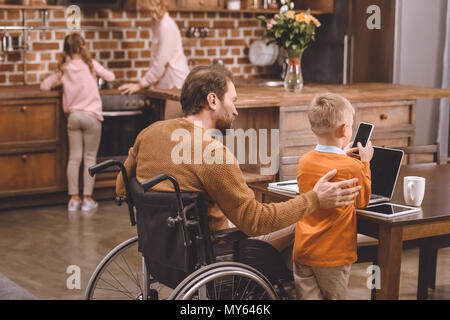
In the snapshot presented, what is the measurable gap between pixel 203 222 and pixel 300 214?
327 millimetres

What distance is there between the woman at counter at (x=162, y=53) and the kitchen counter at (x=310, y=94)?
35cm

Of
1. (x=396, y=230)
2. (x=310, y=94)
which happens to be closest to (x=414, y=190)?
(x=396, y=230)

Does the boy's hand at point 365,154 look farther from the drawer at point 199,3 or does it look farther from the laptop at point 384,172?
the drawer at point 199,3

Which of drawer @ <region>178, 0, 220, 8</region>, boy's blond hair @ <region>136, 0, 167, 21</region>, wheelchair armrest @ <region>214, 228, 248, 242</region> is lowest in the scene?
wheelchair armrest @ <region>214, 228, 248, 242</region>

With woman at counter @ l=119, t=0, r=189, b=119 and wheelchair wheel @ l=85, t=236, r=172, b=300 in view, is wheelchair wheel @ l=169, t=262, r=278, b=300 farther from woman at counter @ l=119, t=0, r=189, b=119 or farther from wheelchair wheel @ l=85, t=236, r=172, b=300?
woman at counter @ l=119, t=0, r=189, b=119

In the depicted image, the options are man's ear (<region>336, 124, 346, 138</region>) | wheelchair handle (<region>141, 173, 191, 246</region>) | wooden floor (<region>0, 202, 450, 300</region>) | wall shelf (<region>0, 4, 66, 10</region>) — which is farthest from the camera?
wall shelf (<region>0, 4, 66, 10</region>)

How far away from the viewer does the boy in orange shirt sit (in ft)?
7.70

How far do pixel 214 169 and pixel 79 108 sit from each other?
10.2 ft

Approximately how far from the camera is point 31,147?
17.0ft

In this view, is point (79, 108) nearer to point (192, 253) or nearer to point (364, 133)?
point (364, 133)

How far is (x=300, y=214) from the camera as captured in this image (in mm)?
2227

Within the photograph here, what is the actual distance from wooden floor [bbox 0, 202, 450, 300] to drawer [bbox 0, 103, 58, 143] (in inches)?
21.7

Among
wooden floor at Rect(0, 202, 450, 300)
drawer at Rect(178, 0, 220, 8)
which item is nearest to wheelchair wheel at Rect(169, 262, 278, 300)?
wooden floor at Rect(0, 202, 450, 300)
